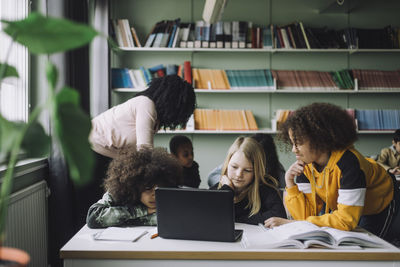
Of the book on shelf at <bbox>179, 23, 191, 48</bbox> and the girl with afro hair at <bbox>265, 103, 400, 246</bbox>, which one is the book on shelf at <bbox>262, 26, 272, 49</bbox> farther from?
the girl with afro hair at <bbox>265, 103, 400, 246</bbox>

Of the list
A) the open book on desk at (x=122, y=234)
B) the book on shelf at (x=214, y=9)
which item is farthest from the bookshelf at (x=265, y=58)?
the open book on desk at (x=122, y=234)

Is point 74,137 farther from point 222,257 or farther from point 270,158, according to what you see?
point 270,158

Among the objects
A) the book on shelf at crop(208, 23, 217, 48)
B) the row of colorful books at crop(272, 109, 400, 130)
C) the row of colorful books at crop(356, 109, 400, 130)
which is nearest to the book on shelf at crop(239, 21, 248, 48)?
the book on shelf at crop(208, 23, 217, 48)

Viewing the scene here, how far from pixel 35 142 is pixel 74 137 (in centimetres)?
13

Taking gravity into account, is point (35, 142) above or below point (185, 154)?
above

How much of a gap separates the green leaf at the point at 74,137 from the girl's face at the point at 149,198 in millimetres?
1161

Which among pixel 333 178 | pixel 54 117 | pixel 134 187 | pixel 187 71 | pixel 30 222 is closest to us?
pixel 54 117

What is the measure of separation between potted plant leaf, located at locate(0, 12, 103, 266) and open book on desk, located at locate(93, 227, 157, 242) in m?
0.80

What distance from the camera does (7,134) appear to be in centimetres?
62

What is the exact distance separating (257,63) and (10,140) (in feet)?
14.0

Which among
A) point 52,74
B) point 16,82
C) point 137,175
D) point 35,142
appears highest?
point 16,82

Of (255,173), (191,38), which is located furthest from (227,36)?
(255,173)

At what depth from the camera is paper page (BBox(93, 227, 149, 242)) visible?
1.48 m

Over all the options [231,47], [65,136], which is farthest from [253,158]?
[231,47]
